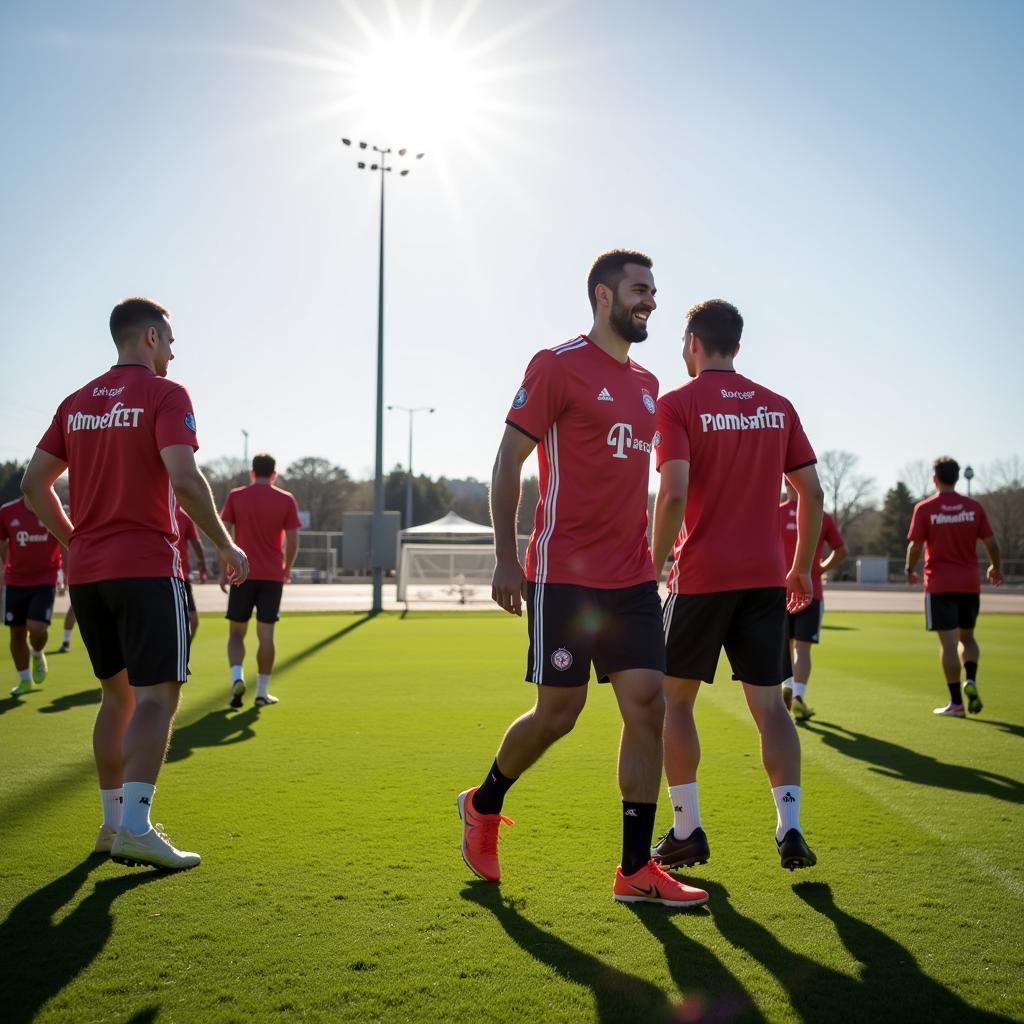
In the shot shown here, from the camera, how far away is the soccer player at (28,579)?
34.2 feet

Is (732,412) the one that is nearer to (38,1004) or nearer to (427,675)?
(38,1004)

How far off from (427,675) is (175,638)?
23.9 ft

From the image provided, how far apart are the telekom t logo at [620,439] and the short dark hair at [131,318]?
2.21m

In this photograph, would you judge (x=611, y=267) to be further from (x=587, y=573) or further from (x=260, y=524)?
(x=260, y=524)

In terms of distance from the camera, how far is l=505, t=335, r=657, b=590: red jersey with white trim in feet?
12.5

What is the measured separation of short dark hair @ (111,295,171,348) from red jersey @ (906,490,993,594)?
23.9 feet

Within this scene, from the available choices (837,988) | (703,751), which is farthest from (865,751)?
(837,988)

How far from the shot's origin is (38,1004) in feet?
9.09

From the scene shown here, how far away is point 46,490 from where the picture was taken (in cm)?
444

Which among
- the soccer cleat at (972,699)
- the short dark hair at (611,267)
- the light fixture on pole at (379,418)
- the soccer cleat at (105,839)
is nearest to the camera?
the short dark hair at (611,267)

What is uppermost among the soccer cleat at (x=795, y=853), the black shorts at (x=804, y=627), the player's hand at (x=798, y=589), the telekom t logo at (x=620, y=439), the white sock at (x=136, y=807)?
the telekom t logo at (x=620, y=439)

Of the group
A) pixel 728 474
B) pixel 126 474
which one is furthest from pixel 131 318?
pixel 728 474

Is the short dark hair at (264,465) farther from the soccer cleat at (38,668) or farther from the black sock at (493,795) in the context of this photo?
the black sock at (493,795)

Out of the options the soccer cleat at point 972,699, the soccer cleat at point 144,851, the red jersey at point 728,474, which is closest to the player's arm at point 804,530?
the red jersey at point 728,474
